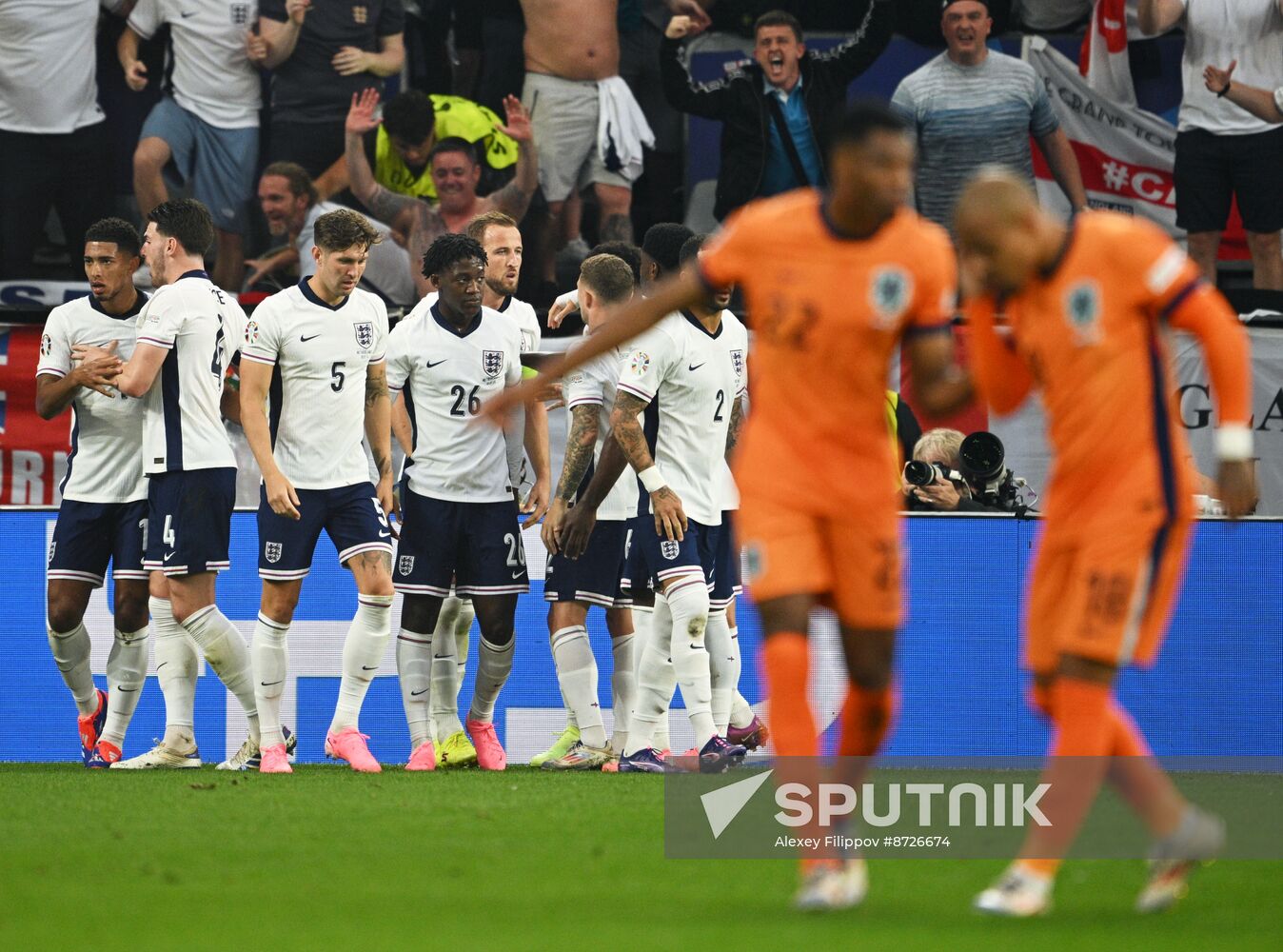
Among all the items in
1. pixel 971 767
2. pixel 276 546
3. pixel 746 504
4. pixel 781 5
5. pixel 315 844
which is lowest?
pixel 971 767

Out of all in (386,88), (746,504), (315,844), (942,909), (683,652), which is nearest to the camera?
(942,909)

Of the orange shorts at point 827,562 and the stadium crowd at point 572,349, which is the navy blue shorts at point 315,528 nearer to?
the stadium crowd at point 572,349

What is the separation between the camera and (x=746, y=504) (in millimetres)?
4844

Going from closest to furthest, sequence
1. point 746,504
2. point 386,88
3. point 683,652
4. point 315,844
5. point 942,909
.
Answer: point 942,909 → point 746,504 → point 315,844 → point 683,652 → point 386,88

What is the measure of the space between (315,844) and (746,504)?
192cm

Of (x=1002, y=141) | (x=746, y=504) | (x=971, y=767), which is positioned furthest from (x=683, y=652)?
(x=1002, y=141)

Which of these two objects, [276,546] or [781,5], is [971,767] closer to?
[276,546]

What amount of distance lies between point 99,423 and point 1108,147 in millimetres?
7430

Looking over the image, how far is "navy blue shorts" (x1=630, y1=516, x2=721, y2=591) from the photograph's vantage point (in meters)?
8.45

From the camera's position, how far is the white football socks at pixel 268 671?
8.68 m

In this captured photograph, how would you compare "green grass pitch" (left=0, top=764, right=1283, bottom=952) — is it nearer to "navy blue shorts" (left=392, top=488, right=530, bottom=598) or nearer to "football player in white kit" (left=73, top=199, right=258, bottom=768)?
"football player in white kit" (left=73, top=199, right=258, bottom=768)

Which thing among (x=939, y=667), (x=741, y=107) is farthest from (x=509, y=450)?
(x=741, y=107)

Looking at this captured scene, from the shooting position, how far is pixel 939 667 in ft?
32.0

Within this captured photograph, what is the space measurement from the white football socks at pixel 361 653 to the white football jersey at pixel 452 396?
2.06 ft
